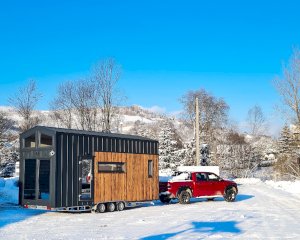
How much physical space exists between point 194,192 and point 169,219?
748 centimetres

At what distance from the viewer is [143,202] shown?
70.2ft

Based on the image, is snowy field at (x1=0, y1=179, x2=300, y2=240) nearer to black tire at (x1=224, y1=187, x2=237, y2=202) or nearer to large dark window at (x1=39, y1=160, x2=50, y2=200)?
large dark window at (x1=39, y1=160, x2=50, y2=200)

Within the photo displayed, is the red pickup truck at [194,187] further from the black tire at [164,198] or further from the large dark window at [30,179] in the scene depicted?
the large dark window at [30,179]

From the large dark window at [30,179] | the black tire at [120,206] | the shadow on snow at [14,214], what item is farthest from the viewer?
the black tire at [120,206]

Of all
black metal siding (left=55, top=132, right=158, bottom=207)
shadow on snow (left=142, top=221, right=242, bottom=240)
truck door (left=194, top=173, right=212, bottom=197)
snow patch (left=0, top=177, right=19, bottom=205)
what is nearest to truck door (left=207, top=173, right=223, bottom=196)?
truck door (left=194, top=173, right=212, bottom=197)

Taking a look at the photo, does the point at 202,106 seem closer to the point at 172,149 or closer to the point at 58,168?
the point at 172,149

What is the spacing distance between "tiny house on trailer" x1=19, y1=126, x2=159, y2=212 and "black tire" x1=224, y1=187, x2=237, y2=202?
16.6 ft

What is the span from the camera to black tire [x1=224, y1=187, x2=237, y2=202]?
2405cm

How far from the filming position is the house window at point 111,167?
19.4 meters

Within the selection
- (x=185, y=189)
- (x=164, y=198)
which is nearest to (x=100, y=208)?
(x=164, y=198)

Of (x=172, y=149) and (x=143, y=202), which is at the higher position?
(x=172, y=149)

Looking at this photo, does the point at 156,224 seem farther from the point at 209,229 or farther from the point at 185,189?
the point at 185,189

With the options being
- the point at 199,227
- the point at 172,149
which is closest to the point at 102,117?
the point at 172,149

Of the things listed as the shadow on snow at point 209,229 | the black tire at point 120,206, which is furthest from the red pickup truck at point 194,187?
the shadow on snow at point 209,229
